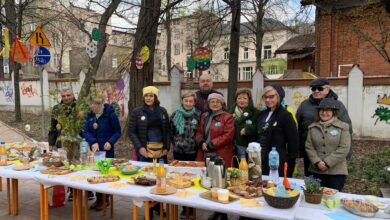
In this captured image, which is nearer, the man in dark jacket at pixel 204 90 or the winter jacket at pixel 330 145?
the winter jacket at pixel 330 145

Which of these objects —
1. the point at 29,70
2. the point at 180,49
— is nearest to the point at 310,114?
the point at 29,70

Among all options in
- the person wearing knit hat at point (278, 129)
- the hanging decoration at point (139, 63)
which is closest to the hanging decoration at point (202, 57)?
the hanging decoration at point (139, 63)

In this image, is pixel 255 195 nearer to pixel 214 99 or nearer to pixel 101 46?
pixel 214 99

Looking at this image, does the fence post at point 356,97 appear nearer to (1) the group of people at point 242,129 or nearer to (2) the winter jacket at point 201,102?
(1) the group of people at point 242,129

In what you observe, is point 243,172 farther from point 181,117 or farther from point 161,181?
point 181,117

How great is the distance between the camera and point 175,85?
40.3 ft

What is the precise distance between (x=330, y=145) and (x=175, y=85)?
9449 millimetres

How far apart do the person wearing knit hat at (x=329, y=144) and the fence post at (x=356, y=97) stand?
6997 mm

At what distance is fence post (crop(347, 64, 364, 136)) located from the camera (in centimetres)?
936

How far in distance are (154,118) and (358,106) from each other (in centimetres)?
735

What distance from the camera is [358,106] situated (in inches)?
370

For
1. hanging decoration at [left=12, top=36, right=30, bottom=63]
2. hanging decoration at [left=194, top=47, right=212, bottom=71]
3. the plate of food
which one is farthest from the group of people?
hanging decoration at [left=194, top=47, right=212, bottom=71]

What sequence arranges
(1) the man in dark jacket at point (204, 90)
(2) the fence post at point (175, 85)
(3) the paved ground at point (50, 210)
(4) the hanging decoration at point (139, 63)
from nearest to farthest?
(3) the paved ground at point (50, 210) < (1) the man in dark jacket at point (204, 90) < (4) the hanging decoration at point (139, 63) < (2) the fence post at point (175, 85)

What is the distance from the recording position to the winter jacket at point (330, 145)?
309 cm
